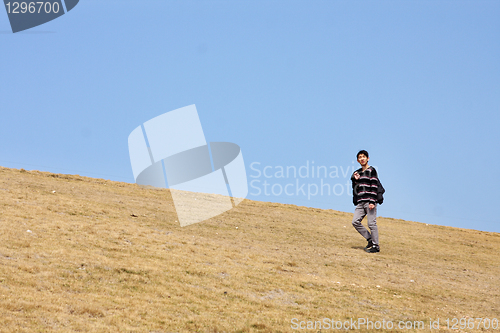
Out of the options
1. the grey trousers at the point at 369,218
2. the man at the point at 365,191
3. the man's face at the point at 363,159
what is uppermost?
the man's face at the point at 363,159

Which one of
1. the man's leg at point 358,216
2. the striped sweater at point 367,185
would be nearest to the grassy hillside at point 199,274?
the man's leg at point 358,216

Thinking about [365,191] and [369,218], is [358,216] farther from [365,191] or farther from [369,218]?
[365,191]

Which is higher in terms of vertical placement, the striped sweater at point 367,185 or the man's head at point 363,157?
the man's head at point 363,157

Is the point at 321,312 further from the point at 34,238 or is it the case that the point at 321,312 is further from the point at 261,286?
the point at 34,238

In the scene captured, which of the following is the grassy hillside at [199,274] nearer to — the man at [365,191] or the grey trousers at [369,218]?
the grey trousers at [369,218]

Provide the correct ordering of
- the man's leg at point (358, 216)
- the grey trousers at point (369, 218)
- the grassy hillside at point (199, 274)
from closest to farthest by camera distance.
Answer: the grassy hillside at point (199, 274)
the grey trousers at point (369, 218)
the man's leg at point (358, 216)

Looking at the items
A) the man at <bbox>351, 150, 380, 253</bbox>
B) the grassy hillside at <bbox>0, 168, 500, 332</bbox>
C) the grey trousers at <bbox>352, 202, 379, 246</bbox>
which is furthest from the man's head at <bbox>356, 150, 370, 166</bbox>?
the grassy hillside at <bbox>0, 168, 500, 332</bbox>

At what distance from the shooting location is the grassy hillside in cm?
758

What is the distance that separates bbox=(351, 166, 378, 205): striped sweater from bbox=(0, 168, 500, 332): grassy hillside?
6.73 ft

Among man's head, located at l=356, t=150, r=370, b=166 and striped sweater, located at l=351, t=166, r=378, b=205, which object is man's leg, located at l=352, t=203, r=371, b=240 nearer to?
striped sweater, located at l=351, t=166, r=378, b=205

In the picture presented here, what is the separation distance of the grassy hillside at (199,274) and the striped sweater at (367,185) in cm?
205

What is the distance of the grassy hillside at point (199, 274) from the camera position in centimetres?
758

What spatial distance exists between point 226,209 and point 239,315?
51.5ft

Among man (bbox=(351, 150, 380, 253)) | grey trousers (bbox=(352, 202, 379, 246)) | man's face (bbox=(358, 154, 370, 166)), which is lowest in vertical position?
grey trousers (bbox=(352, 202, 379, 246))
